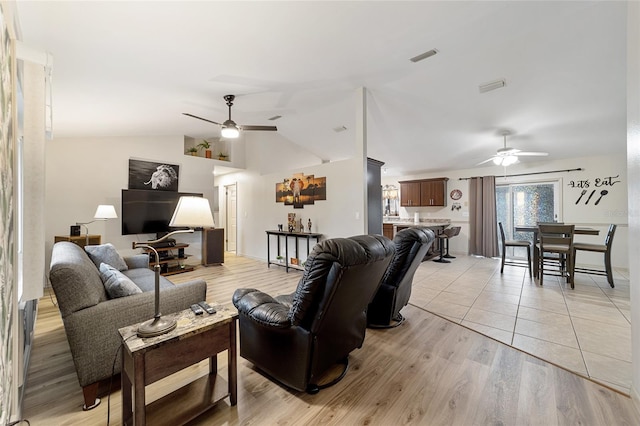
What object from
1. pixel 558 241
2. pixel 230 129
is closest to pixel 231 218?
pixel 230 129

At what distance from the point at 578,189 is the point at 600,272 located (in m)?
1.95

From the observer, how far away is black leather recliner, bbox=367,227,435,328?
2.49 meters

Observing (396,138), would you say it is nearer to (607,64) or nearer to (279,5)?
(607,64)

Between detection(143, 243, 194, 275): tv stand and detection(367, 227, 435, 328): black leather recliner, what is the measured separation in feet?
13.8

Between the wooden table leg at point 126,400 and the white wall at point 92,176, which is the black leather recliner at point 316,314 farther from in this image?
the white wall at point 92,176

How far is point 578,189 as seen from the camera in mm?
5504

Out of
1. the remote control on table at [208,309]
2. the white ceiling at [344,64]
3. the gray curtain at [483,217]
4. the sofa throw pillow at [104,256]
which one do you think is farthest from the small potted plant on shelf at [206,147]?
the gray curtain at [483,217]

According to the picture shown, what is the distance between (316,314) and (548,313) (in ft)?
10.2

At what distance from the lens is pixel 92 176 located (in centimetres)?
463

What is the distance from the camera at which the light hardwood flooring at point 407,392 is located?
1546mm

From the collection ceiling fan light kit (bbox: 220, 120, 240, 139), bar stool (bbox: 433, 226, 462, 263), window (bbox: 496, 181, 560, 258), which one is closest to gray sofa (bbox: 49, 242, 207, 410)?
ceiling fan light kit (bbox: 220, 120, 240, 139)

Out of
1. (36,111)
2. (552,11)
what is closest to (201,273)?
(36,111)

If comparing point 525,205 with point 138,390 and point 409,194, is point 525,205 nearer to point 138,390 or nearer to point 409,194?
point 409,194

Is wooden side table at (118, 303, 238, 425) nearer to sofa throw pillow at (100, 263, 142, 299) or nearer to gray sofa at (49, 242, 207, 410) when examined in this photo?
gray sofa at (49, 242, 207, 410)
